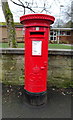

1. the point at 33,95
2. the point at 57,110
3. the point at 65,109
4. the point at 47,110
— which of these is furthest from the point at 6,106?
the point at 65,109

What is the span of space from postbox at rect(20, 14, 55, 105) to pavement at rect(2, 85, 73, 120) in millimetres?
213

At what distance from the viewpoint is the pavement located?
1878mm

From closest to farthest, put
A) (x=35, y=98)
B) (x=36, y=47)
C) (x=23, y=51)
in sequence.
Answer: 1. (x=36, y=47)
2. (x=35, y=98)
3. (x=23, y=51)

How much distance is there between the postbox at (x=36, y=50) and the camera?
70.5 inches

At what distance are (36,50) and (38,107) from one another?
3.90 ft

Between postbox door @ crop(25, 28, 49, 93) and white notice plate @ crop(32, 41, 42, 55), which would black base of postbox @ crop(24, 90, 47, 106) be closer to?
postbox door @ crop(25, 28, 49, 93)

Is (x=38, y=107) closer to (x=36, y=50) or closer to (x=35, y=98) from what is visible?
(x=35, y=98)

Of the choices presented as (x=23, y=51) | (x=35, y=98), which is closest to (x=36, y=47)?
(x=23, y=51)

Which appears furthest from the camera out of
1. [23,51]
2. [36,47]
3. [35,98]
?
[23,51]

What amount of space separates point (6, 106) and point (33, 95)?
24.3 inches

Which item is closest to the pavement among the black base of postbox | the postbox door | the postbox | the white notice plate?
the black base of postbox

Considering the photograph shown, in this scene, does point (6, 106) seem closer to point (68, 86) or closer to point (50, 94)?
point (50, 94)

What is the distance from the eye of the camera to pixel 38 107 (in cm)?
208

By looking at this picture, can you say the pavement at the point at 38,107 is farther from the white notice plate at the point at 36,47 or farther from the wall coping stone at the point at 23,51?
the white notice plate at the point at 36,47
